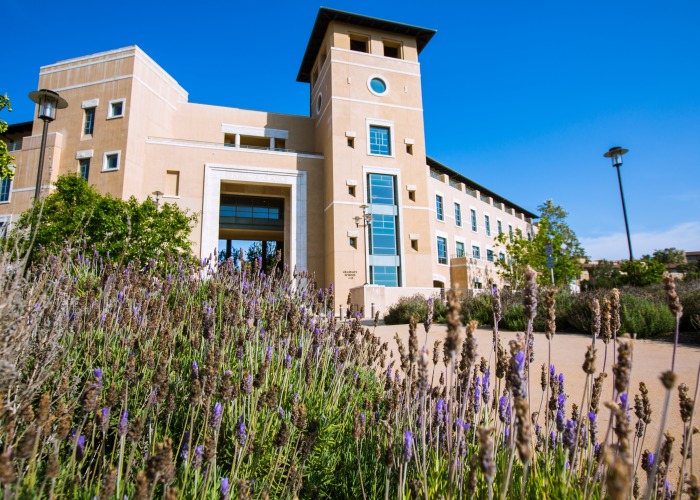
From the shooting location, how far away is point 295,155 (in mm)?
25172

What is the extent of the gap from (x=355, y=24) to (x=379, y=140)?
26.8 ft

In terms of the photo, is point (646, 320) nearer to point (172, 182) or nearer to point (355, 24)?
point (172, 182)

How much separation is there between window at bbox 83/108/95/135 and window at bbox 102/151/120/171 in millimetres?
2560

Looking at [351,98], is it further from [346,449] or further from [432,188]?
[346,449]

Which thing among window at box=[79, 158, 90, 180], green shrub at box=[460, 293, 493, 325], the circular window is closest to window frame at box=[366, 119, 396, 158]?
the circular window

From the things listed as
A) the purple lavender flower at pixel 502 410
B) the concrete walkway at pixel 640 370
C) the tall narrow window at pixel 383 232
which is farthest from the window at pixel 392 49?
the purple lavender flower at pixel 502 410

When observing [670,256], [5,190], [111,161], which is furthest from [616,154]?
[670,256]

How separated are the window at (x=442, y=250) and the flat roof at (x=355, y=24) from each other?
46.5 feet

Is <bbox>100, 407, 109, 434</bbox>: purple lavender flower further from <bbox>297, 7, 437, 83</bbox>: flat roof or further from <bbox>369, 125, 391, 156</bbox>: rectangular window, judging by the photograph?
<bbox>297, 7, 437, 83</bbox>: flat roof

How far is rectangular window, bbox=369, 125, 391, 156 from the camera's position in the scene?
992 inches

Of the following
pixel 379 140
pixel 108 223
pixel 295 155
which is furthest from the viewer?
pixel 379 140

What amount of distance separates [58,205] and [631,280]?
1027 inches

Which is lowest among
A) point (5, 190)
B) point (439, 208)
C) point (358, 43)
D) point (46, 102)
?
point (46, 102)

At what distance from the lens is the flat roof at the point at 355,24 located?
2484 centimetres
